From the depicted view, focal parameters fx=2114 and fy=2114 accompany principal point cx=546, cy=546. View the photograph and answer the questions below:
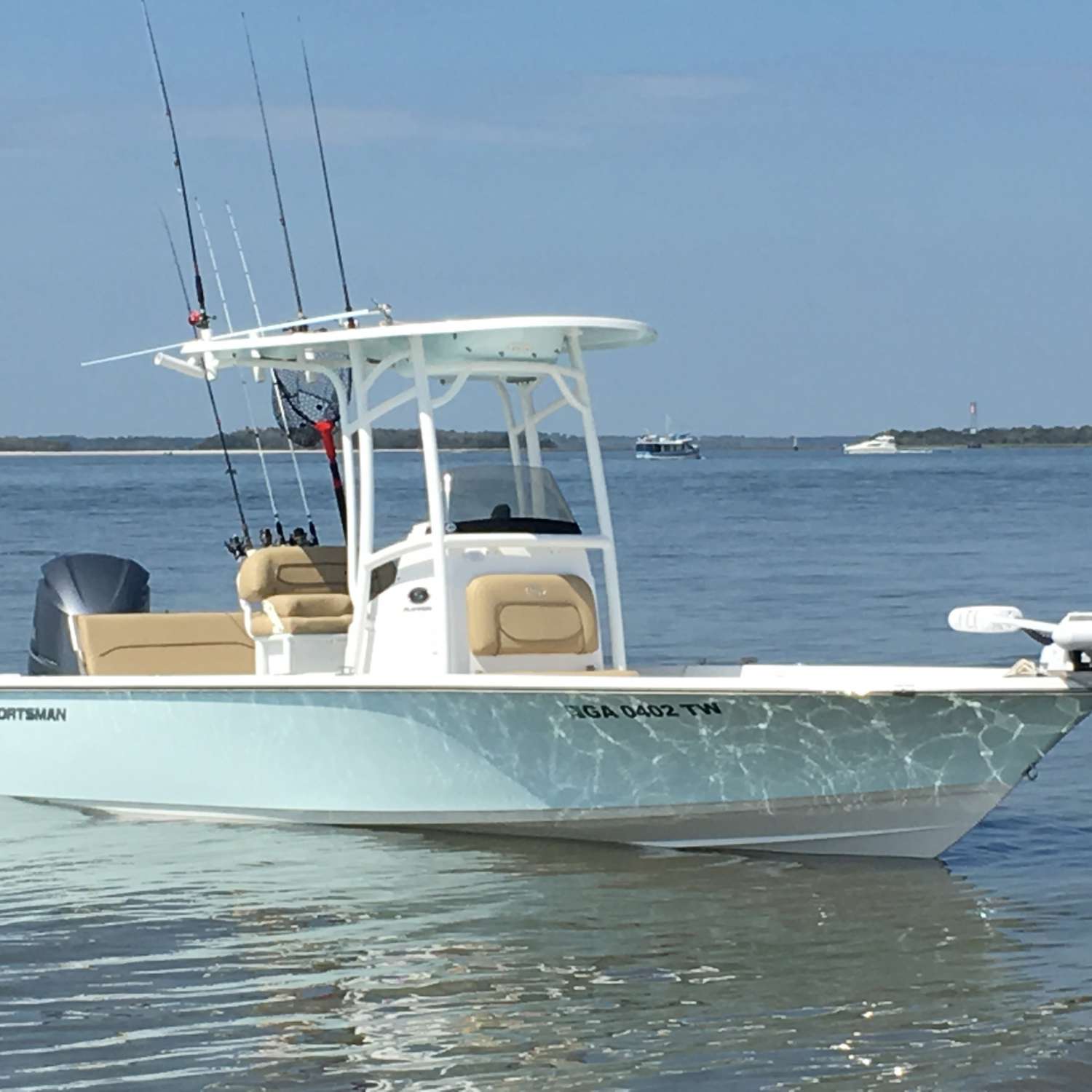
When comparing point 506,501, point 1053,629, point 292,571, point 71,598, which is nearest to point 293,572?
point 292,571

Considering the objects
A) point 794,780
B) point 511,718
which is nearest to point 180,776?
point 511,718

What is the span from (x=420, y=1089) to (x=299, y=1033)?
0.82 meters

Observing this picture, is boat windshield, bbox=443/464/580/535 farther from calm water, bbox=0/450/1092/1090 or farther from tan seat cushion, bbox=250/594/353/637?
tan seat cushion, bbox=250/594/353/637

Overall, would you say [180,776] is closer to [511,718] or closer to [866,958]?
[511,718]

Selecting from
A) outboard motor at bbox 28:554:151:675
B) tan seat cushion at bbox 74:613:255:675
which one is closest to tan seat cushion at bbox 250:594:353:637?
tan seat cushion at bbox 74:613:255:675

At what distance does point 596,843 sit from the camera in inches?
415

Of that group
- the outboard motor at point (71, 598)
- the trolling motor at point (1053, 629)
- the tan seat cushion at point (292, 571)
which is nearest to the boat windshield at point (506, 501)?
the tan seat cushion at point (292, 571)

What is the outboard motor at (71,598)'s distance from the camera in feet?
38.9

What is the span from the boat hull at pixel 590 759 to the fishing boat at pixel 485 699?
13 mm

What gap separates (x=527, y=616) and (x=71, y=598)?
310cm

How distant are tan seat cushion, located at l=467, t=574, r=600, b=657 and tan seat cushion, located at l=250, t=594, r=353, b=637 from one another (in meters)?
0.96

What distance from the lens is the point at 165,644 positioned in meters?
11.8

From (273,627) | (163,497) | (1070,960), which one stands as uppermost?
(163,497)

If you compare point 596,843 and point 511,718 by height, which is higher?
point 511,718
